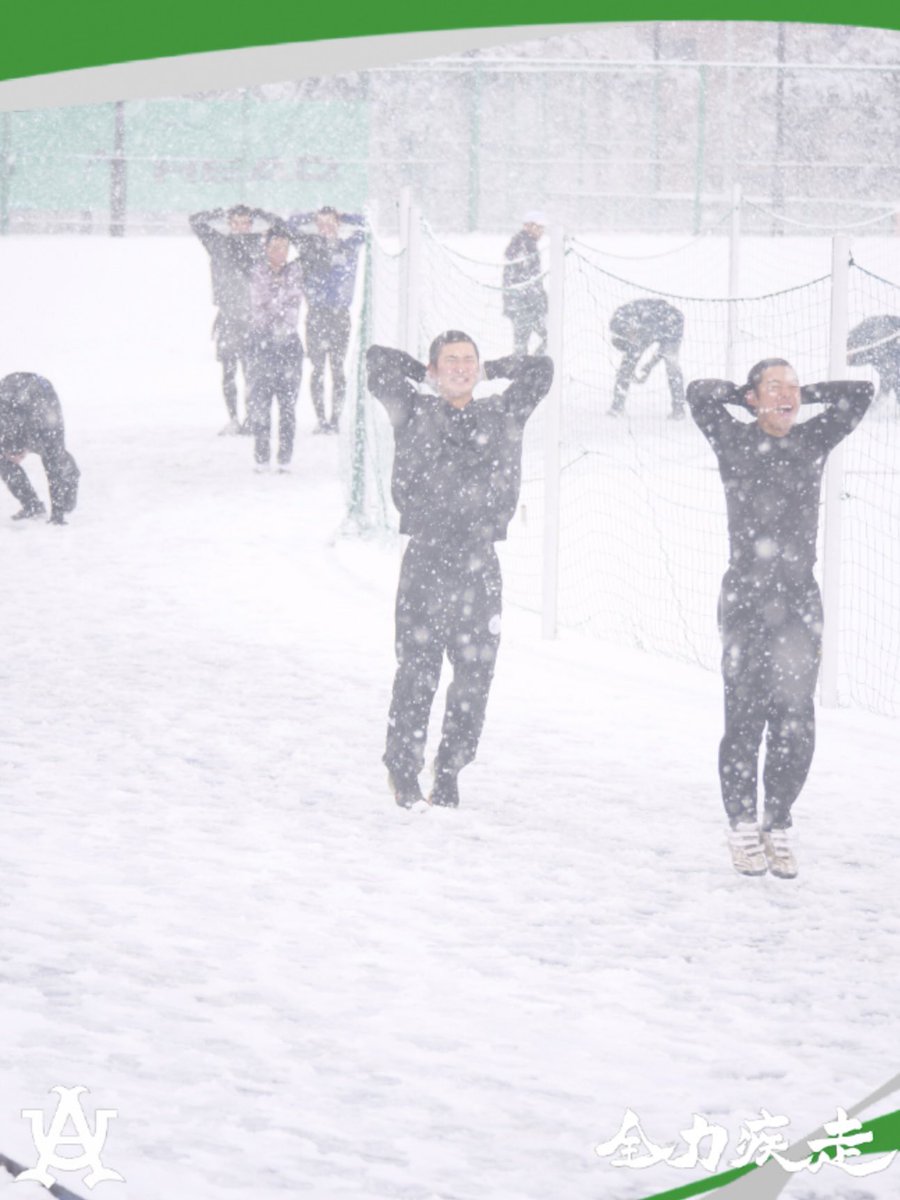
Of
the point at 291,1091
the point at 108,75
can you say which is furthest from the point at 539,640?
the point at 291,1091

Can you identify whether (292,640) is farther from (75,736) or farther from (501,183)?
(501,183)

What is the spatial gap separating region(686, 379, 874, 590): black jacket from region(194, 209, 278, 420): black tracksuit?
26.5 feet

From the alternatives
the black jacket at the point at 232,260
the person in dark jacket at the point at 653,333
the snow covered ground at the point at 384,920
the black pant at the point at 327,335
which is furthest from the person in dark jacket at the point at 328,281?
the snow covered ground at the point at 384,920

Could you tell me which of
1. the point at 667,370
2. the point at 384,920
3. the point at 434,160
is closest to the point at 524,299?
the point at 667,370

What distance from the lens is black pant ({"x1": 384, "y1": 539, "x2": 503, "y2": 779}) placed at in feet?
19.3

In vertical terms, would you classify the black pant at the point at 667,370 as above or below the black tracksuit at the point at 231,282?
below

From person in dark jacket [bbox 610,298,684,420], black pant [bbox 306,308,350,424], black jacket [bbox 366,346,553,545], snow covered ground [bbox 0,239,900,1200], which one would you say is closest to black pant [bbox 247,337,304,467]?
black pant [bbox 306,308,350,424]

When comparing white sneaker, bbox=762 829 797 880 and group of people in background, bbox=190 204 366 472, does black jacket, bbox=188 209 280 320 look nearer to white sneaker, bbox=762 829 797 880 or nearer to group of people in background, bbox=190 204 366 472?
group of people in background, bbox=190 204 366 472

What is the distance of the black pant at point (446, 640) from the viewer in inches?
232

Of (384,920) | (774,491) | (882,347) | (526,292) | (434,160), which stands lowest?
(384,920)

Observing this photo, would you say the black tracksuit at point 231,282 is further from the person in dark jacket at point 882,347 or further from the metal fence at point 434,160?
the metal fence at point 434,160

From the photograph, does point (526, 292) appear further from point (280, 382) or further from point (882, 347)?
point (280, 382)

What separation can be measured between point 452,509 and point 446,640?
1.32 feet

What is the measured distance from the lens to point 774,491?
5.20 metres
